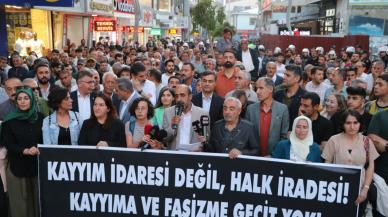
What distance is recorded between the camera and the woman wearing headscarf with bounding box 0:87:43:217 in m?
5.32

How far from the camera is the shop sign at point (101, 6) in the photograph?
19.9m

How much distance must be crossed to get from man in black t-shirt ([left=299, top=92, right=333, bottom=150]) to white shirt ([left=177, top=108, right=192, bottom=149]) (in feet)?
4.84

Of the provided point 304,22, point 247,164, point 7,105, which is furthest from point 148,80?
point 304,22

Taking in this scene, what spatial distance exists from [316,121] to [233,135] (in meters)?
1.24

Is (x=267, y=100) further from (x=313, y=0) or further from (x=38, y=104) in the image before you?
(x=313, y=0)

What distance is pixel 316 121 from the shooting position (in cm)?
591

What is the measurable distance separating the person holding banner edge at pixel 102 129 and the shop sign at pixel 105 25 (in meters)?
19.0

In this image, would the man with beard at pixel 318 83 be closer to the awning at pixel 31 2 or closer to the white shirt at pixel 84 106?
the white shirt at pixel 84 106

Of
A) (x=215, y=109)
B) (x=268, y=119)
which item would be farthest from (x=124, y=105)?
(x=268, y=119)

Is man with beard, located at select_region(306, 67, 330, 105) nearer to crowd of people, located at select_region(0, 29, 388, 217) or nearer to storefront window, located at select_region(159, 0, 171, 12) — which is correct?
crowd of people, located at select_region(0, 29, 388, 217)

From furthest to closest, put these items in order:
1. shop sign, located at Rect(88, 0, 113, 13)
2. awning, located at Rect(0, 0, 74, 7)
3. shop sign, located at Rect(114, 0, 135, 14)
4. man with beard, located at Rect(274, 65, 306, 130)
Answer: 1. shop sign, located at Rect(114, 0, 135, 14)
2. shop sign, located at Rect(88, 0, 113, 13)
3. awning, located at Rect(0, 0, 74, 7)
4. man with beard, located at Rect(274, 65, 306, 130)

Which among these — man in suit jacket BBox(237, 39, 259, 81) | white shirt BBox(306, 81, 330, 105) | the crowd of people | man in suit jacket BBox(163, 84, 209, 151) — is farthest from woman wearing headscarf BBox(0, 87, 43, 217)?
man in suit jacket BBox(237, 39, 259, 81)

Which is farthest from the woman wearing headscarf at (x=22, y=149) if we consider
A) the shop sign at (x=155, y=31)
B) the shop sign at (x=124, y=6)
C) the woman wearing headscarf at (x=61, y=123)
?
the shop sign at (x=155, y=31)

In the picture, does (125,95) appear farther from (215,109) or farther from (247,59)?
(247,59)
